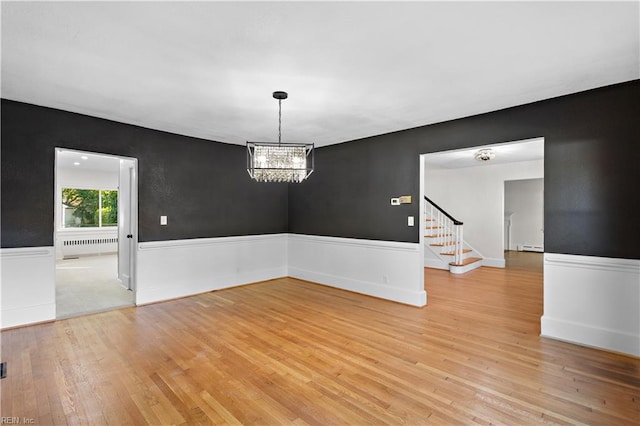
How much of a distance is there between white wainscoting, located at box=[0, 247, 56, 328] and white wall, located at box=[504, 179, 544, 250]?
Result: 11581 mm

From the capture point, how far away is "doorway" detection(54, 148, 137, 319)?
4731mm

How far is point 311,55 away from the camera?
7.98ft

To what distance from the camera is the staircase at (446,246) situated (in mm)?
7141

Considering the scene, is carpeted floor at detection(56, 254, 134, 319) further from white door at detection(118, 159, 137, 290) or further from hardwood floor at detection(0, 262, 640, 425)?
hardwood floor at detection(0, 262, 640, 425)

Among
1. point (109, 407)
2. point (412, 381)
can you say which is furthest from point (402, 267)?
point (109, 407)

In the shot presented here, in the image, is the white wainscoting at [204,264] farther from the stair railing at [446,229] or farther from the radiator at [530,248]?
the radiator at [530,248]

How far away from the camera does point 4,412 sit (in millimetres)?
2078

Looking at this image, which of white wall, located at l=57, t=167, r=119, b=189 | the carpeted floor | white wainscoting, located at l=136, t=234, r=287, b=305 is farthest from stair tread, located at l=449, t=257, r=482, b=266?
white wall, located at l=57, t=167, r=119, b=189

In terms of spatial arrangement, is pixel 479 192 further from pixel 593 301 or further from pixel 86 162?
pixel 86 162

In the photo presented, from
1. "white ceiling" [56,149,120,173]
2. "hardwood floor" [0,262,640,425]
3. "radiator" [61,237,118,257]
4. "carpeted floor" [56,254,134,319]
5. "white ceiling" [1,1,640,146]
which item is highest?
"white ceiling" [56,149,120,173]

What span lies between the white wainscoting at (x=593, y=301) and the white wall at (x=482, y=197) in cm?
468

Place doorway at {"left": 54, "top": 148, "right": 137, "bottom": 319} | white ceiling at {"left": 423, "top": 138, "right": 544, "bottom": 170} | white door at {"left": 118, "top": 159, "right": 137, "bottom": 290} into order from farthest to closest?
white ceiling at {"left": 423, "top": 138, "right": 544, "bottom": 170} < white door at {"left": 118, "top": 159, "right": 137, "bottom": 290} < doorway at {"left": 54, "top": 148, "right": 137, "bottom": 319}

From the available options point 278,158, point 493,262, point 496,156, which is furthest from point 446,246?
point 278,158

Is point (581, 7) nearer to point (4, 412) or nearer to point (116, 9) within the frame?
point (116, 9)
